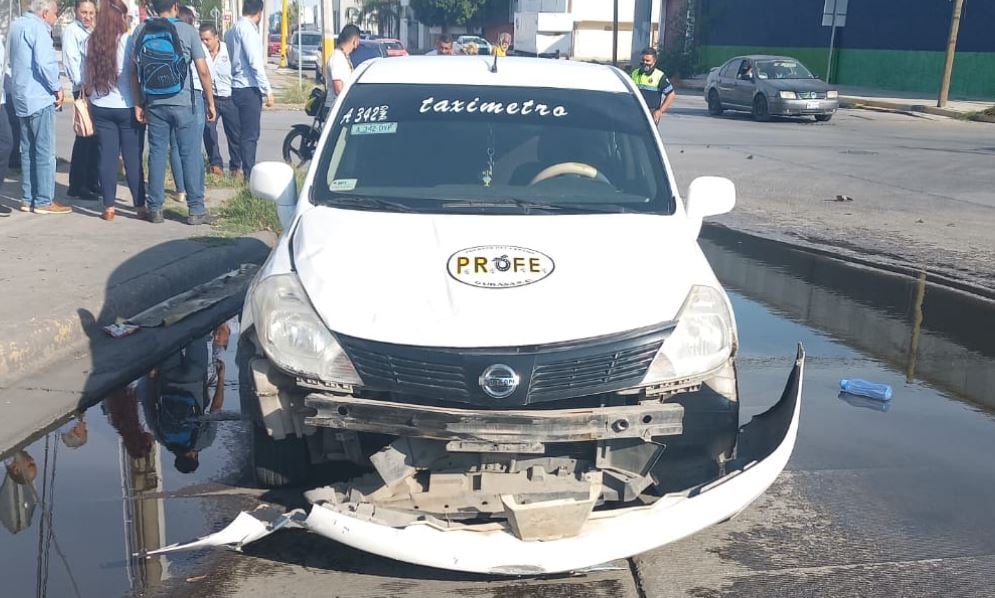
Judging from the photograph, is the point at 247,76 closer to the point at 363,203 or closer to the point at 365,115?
the point at 365,115

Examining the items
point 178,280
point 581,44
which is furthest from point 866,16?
point 178,280

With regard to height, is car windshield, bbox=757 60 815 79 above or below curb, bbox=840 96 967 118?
above

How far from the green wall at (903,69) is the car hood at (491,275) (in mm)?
34117

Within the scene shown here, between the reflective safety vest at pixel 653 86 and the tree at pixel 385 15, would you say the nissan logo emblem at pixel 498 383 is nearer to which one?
the reflective safety vest at pixel 653 86

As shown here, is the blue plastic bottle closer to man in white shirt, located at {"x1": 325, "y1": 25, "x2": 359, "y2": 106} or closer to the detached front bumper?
man in white shirt, located at {"x1": 325, "y1": 25, "x2": 359, "y2": 106}

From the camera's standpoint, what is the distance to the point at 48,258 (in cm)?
811

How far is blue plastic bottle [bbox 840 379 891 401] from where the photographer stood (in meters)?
6.16

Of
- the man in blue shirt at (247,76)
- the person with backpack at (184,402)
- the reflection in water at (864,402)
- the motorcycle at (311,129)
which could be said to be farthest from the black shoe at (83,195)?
the reflection in water at (864,402)

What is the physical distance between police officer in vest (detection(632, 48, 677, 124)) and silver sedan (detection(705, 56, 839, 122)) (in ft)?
40.5

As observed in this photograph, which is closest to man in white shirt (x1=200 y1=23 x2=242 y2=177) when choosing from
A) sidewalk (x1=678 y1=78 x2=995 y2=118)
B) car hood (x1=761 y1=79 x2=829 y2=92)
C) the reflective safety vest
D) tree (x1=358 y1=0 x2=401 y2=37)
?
the reflective safety vest

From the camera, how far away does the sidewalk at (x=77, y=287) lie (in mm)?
5945

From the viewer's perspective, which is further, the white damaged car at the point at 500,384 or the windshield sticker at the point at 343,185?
the windshield sticker at the point at 343,185

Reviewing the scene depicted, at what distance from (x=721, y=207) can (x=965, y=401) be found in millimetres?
2060

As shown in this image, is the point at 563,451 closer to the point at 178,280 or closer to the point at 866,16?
the point at 178,280
